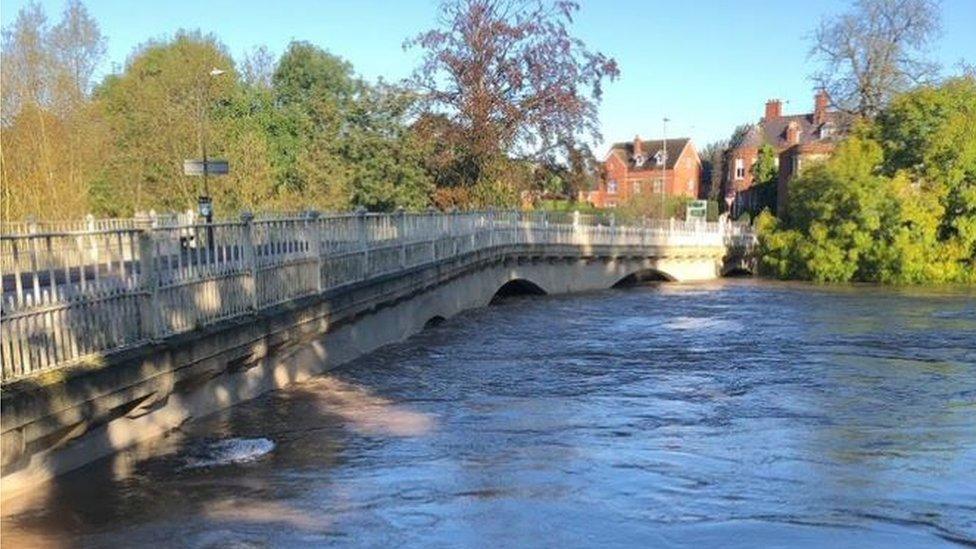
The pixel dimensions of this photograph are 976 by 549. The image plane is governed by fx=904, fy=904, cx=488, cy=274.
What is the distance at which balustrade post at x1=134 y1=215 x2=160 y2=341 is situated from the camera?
8.52 m

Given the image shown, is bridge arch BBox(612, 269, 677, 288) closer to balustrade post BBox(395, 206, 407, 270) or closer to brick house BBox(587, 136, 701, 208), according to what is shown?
balustrade post BBox(395, 206, 407, 270)

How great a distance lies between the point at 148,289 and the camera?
28.2 feet

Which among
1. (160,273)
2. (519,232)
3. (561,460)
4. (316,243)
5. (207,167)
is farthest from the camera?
(519,232)

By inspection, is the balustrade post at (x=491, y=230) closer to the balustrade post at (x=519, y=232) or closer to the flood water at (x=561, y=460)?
the balustrade post at (x=519, y=232)

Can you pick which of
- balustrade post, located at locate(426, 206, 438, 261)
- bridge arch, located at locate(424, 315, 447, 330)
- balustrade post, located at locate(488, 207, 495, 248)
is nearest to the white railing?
balustrade post, located at locate(426, 206, 438, 261)

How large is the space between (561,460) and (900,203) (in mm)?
33350

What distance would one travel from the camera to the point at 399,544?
6.78 metres

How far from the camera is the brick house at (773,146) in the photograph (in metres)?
67.8

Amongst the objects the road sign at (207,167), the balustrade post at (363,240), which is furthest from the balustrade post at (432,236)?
the road sign at (207,167)

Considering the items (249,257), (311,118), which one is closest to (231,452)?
(249,257)

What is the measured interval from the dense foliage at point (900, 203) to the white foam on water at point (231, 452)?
3398 cm

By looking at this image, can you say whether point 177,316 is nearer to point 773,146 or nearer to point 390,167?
point 390,167

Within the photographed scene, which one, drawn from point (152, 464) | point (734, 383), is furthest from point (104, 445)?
point (734, 383)

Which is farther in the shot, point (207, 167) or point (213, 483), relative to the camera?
point (207, 167)
